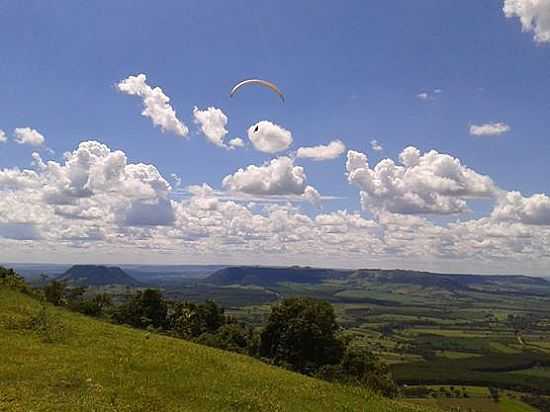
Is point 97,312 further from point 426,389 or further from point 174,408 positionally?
point 426,389

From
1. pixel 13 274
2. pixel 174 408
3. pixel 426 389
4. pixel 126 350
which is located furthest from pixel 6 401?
pixel 426 389

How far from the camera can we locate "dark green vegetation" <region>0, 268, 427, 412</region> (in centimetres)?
2738

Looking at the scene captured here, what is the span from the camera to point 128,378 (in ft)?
105

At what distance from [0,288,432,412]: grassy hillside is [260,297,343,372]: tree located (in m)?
30.6

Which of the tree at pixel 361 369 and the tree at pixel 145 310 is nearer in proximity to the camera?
the tree at pixel 361 369

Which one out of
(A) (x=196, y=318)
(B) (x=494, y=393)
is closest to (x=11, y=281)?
(A) (x=196, y=318)

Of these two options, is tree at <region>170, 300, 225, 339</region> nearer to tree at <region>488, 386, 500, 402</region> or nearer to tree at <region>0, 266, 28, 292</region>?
tree at <region>0, 266, 28, 292</region>

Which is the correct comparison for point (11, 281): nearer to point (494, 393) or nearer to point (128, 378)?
point (128, 378)

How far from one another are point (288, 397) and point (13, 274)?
47577mm

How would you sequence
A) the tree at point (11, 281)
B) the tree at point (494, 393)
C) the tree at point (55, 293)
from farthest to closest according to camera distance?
the tree at point (494, 393) → the tree at point (55, 293) → the tree at point (11, 281)

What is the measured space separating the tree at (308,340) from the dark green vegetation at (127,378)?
29514 millimetres

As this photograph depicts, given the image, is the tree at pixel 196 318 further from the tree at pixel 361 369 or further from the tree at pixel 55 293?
the tree at pixel 361 369

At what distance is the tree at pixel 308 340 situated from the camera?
75062 mm

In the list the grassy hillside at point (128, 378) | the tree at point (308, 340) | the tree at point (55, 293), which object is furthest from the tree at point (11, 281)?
the tree at point (308, 340)
